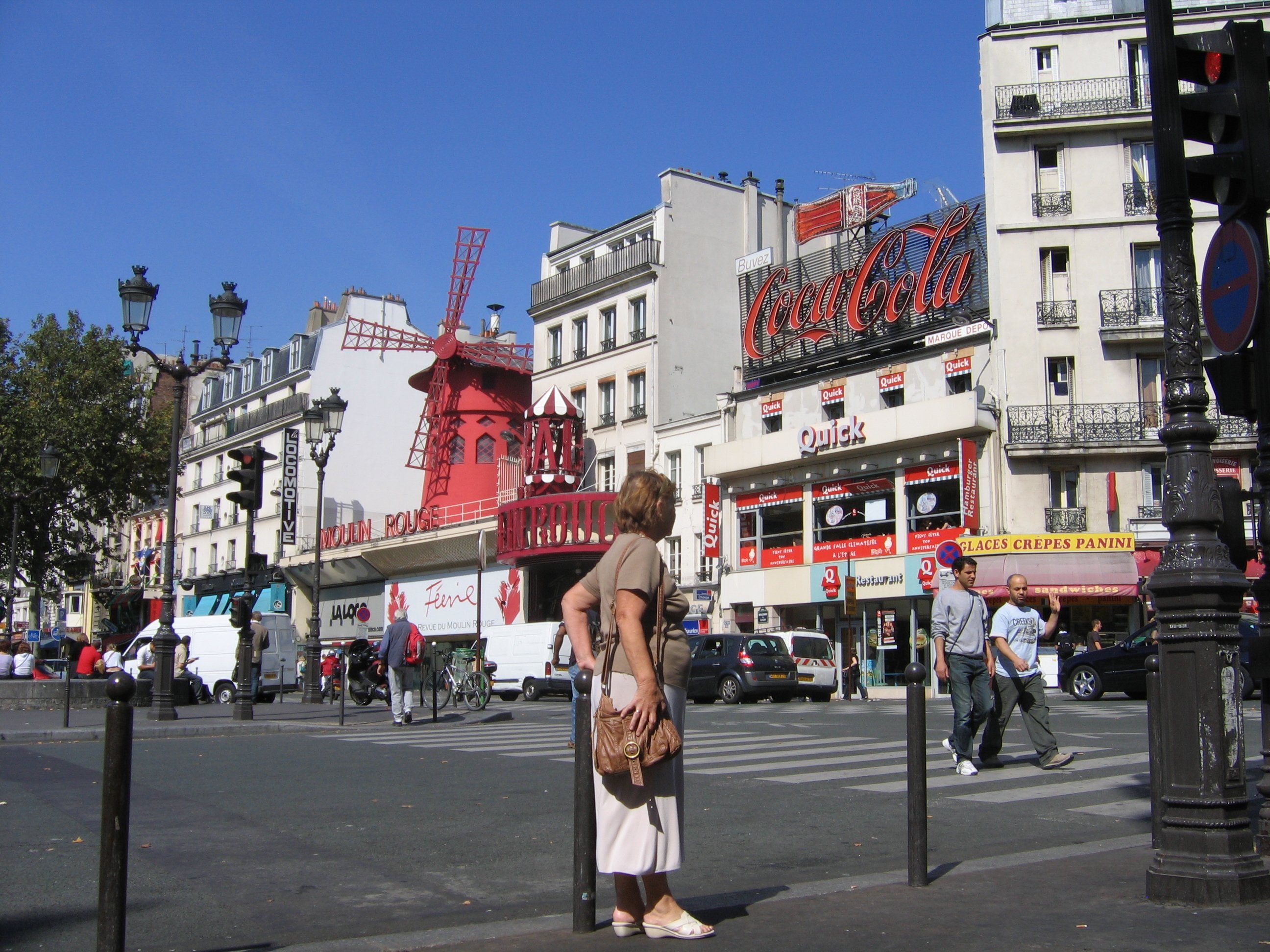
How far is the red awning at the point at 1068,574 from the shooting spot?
32344 millimetres

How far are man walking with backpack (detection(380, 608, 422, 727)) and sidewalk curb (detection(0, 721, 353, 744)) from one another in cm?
76

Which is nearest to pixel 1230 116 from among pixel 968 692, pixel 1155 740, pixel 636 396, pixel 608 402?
pixel 1155 740

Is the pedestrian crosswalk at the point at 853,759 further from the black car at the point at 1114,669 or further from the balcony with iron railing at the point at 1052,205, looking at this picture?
the balcony with iron railing at the point at 1052,205

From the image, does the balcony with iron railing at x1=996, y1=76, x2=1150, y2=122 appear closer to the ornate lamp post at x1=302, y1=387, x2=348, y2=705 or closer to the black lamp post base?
the ornate lamp post at x1=302, y1=387, x2=348, y2=705

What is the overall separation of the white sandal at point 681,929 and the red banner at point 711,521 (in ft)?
120

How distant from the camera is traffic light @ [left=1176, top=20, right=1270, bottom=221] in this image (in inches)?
220

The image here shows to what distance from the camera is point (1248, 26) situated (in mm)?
5762

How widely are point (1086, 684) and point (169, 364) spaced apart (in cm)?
1717

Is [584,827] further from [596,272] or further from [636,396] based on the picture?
[596,272]

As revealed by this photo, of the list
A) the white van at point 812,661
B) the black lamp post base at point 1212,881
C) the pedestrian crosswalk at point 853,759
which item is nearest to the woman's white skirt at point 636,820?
the black lamp post base at point 1212,881

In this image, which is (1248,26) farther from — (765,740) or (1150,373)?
(1150,373)

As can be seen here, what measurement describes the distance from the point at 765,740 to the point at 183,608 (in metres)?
61.4

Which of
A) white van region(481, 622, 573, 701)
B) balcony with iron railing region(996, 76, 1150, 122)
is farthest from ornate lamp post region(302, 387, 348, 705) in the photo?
balcony with iron railing region(996, 76, 1150, 122)

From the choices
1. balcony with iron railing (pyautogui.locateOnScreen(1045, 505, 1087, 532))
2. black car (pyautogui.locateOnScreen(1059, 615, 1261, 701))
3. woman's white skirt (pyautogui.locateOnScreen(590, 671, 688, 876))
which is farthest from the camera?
balcony with iron railing (pyautogui.locateOnScreen(1045, 505, 1087, 532))
